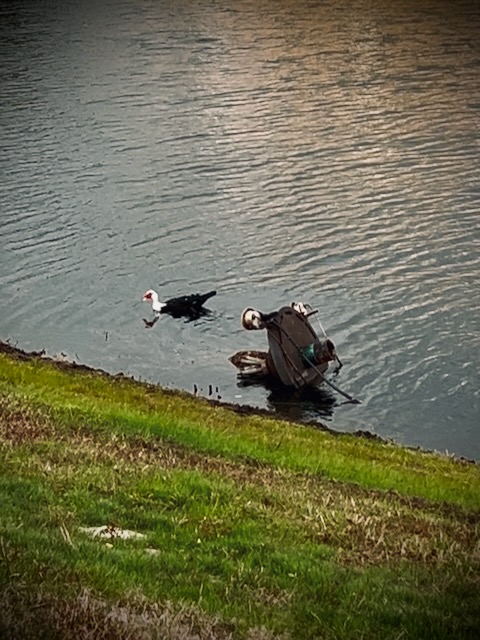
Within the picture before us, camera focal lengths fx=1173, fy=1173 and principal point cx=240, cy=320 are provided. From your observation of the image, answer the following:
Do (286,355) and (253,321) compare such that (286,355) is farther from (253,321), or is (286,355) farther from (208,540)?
(208,540)

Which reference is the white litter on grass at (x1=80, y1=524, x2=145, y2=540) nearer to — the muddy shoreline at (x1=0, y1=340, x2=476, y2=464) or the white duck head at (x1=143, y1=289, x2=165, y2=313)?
the muddy shoreline at (x1=0, y1=340, x2=476, y2=464)

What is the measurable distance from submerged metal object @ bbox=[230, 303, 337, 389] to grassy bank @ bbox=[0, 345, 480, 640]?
16.8m

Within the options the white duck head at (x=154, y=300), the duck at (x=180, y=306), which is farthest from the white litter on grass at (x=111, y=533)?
the white duck head at (x=154, y=300)

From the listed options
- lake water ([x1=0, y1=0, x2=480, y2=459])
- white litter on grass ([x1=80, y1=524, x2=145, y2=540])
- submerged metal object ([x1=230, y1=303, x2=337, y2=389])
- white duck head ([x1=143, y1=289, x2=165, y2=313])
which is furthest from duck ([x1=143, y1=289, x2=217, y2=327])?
white litter on grass ([x1=80, y1=524, x2=145, y2=540])

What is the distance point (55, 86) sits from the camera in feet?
274

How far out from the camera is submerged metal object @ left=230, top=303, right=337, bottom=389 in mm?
38375

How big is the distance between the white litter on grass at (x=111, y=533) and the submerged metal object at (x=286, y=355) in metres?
26.9

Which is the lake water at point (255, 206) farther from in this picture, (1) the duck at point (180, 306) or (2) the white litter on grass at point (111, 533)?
(2) the white litter on grass at point (111, 533)

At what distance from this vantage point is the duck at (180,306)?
1688 inches

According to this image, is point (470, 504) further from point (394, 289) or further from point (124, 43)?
point (124, 43)

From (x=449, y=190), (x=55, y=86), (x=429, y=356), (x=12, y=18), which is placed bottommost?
(x=429, y=356)

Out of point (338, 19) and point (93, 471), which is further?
point (338, 19)

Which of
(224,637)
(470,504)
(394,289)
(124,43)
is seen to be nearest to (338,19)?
(124,43)

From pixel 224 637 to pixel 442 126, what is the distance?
218 ft
